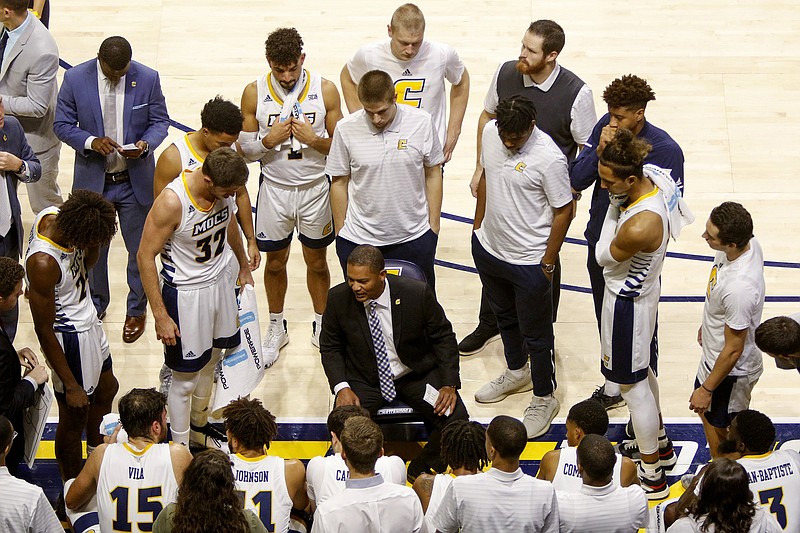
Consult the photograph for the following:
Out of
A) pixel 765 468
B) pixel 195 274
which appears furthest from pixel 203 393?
pixel 765 468

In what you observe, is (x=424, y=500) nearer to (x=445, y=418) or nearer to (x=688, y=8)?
(x=445, y=418)

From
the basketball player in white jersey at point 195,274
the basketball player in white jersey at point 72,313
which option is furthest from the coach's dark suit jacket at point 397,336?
the basketball player in white jersey at point 72,313

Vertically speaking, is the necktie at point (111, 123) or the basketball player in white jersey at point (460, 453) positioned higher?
the necktie at point (111, 123)

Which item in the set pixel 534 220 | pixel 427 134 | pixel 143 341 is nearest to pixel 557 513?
pixel 534 220

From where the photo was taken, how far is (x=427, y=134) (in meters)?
6.40

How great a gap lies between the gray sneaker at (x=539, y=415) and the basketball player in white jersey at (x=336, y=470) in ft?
5.55

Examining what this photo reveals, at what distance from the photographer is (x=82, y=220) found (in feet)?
17.6

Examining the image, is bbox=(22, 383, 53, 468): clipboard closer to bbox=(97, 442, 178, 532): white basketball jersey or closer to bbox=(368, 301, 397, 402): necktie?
bbox=(97, 442, 178, 532): white basketball jersey

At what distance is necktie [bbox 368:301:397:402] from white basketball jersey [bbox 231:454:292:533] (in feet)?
3.91

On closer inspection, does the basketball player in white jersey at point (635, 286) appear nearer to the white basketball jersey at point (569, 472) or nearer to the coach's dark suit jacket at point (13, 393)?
the white basketball jersey at point (569, 472)

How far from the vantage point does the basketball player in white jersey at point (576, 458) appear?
5000 millimetres

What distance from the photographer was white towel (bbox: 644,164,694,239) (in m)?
5.68

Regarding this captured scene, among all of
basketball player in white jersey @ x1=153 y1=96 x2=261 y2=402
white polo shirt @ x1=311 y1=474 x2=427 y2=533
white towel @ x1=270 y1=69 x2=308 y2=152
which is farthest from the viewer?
white towel @ x1=270 y1=69 x2=308 y2=152

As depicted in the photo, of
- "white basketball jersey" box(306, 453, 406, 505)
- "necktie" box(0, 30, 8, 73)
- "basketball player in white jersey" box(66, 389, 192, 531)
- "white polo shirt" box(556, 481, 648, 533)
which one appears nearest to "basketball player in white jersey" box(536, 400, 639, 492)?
"white polo shirt" box(556, 481, 648, 533)
